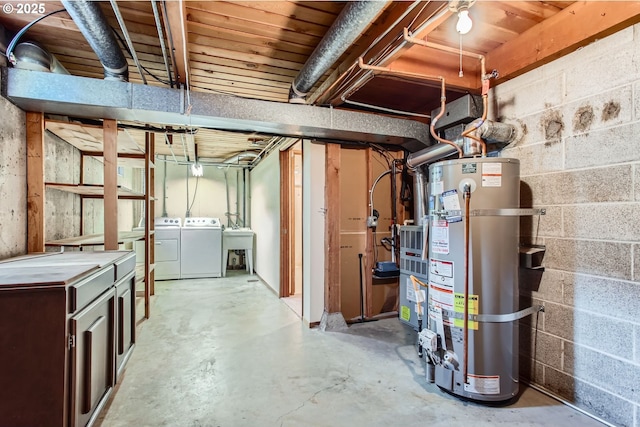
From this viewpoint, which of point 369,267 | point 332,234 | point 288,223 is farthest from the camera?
point 288,223

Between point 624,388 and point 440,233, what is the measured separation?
123 cm

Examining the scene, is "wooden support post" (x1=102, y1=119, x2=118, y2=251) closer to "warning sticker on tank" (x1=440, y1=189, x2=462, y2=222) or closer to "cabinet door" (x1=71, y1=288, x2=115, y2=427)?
"cabinet door" (x1=71, y1=288, x2=115, y2=427)

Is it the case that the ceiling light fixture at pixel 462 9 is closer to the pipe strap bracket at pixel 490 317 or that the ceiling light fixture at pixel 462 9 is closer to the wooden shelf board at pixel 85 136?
the pipe strap bracket at pixel 490 317

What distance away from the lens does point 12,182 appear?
2074mm

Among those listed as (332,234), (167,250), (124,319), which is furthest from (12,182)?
(167,250)

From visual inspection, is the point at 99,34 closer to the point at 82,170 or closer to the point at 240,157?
the point at 82,170

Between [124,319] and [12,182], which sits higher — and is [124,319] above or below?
below

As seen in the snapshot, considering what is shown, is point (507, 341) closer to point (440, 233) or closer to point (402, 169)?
point (440, 233)

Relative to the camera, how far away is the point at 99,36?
170cm

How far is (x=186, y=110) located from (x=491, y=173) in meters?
2.09

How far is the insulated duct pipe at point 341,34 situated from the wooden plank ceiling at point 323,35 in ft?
0.60

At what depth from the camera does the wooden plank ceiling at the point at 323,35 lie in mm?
1739

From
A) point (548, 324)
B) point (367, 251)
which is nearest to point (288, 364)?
point (367, 251)

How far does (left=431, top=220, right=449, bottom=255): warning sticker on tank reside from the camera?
202 centimetres
